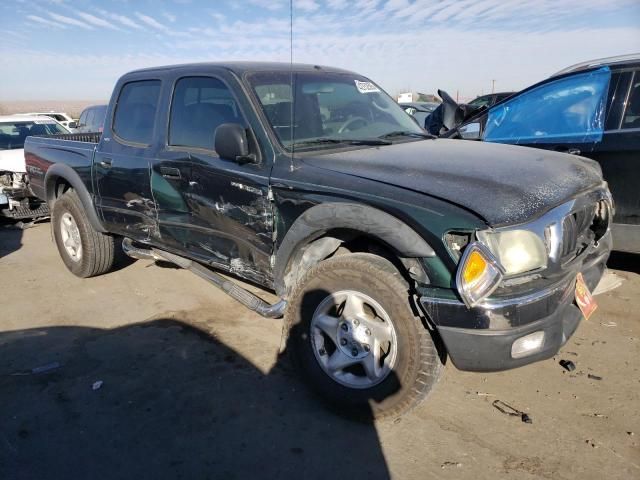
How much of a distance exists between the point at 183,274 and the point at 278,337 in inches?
75.9

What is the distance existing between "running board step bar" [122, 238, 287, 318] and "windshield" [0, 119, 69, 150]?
4.85 m

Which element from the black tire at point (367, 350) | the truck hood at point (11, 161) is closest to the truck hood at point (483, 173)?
the black tire at point (367, 350)

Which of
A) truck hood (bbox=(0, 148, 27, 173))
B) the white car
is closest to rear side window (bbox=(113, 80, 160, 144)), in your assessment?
the white car

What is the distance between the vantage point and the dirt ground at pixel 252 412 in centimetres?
247

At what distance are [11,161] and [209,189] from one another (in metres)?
5.67

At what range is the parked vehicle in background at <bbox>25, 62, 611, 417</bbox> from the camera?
2.30m

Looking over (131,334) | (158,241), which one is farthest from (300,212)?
(131,334)

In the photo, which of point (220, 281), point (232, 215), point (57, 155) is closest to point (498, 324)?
point (232, 215)

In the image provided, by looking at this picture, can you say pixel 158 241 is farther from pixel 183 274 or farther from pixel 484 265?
pixel 484 265

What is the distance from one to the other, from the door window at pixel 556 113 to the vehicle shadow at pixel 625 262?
4.35 feet

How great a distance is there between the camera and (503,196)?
2355 mm

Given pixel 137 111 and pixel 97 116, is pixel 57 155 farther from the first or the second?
pixel 97 116

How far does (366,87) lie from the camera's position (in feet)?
13.3

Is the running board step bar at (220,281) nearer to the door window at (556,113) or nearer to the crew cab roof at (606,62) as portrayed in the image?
the door window at (556,113)
